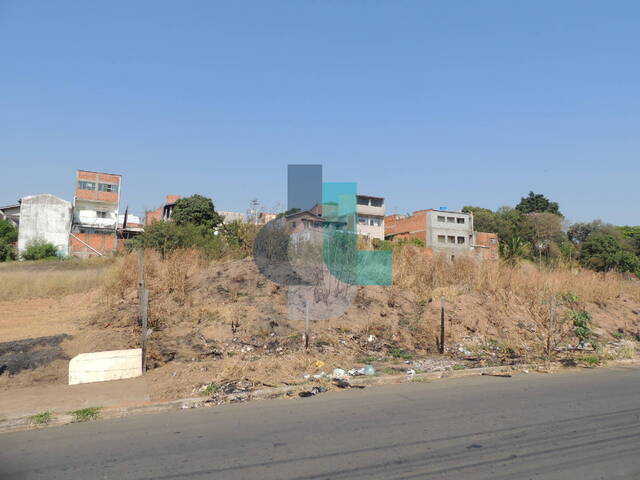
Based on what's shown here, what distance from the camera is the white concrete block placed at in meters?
7.92

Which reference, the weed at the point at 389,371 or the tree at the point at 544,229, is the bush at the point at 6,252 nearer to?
the weed at the point at 389,371

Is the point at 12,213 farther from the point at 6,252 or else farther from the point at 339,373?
the point at 339,373

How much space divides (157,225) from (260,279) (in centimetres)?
1640

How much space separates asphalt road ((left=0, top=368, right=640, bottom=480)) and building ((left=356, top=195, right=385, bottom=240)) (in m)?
58.2

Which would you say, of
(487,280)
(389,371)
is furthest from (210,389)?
(487,280)

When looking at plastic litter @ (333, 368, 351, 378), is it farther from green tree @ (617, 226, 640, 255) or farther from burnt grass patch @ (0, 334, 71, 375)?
green tree @ (617, 226, 640, 255)

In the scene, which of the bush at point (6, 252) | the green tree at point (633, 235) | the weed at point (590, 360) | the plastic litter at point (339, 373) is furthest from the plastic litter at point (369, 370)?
the green tree at point (633, 235)

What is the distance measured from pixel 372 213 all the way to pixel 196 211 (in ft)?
93.4

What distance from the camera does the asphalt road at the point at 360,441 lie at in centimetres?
434

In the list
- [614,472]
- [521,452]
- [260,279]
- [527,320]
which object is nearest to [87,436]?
[521,452]

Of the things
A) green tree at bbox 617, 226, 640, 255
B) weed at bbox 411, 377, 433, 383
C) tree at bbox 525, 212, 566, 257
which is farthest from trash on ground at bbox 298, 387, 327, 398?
green tree at bbox 617, 226, 640, 255

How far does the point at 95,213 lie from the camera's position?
47.1 m

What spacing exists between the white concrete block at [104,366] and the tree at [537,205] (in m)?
83.2

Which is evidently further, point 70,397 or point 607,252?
point 607,252
